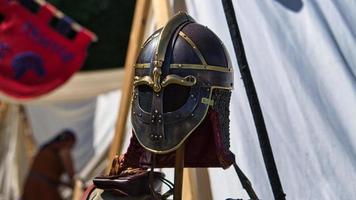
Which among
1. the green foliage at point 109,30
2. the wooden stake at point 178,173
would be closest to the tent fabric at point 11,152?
the green foliage at point 109,30

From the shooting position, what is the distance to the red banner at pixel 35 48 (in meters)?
6.80

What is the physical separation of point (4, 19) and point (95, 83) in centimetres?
281

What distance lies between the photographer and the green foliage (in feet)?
47.4

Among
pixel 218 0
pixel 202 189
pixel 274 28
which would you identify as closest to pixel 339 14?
pixel 274 28

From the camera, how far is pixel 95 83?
9695mm

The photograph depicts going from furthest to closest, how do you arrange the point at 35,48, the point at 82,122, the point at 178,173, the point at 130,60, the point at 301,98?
the point at 82,122 < the point at 35,48 < the point at 130,60 < the point at 301,98 < the point at 178,173

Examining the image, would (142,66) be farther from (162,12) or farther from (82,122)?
(82,122)

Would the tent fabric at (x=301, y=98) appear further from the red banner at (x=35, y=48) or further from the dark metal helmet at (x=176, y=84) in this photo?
Result: the red banner at (x=35, y=48)

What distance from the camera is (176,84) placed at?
7.60 ft

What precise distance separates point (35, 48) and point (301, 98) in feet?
14.6

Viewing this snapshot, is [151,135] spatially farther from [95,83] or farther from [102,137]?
[95,83]

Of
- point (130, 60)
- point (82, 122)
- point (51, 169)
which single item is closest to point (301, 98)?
point (130, 60)

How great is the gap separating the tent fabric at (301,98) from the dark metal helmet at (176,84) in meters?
0.53

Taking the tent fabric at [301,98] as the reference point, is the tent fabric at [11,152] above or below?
above
